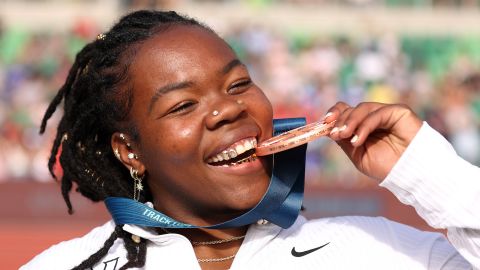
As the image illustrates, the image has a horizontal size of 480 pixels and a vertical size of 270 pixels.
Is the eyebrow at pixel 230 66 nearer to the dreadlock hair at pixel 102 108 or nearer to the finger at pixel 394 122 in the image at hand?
the dreadlock hair at pixel 102 108

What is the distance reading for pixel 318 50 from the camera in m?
12.5

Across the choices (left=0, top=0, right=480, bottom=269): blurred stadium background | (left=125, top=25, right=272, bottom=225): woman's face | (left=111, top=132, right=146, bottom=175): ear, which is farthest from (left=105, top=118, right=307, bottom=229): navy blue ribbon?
(left=0, top=0, right=480, bottom=269): blurred stadium background

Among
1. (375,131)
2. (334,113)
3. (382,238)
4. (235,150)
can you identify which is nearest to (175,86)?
(235,150)

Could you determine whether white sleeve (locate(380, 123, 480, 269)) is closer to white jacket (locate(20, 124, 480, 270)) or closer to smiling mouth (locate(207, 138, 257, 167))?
white jacket (locate(20, 124, 480, 270))

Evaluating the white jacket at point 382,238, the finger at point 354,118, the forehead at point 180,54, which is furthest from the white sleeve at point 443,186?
the forehead at point 180,54

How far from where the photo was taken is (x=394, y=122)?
2311 mm

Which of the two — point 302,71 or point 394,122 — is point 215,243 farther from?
point 302,71

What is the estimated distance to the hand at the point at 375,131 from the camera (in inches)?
89.4

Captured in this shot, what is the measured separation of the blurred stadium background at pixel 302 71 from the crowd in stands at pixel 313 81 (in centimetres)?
2

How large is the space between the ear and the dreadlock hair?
1.2 inches

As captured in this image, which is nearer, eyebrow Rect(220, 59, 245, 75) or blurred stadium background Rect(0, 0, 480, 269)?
eyebrow Rect(220, 59, 245, 75)

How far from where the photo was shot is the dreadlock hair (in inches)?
110

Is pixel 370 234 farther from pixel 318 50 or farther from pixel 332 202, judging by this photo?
pixel 318 50

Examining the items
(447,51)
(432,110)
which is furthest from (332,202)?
(447,51)
